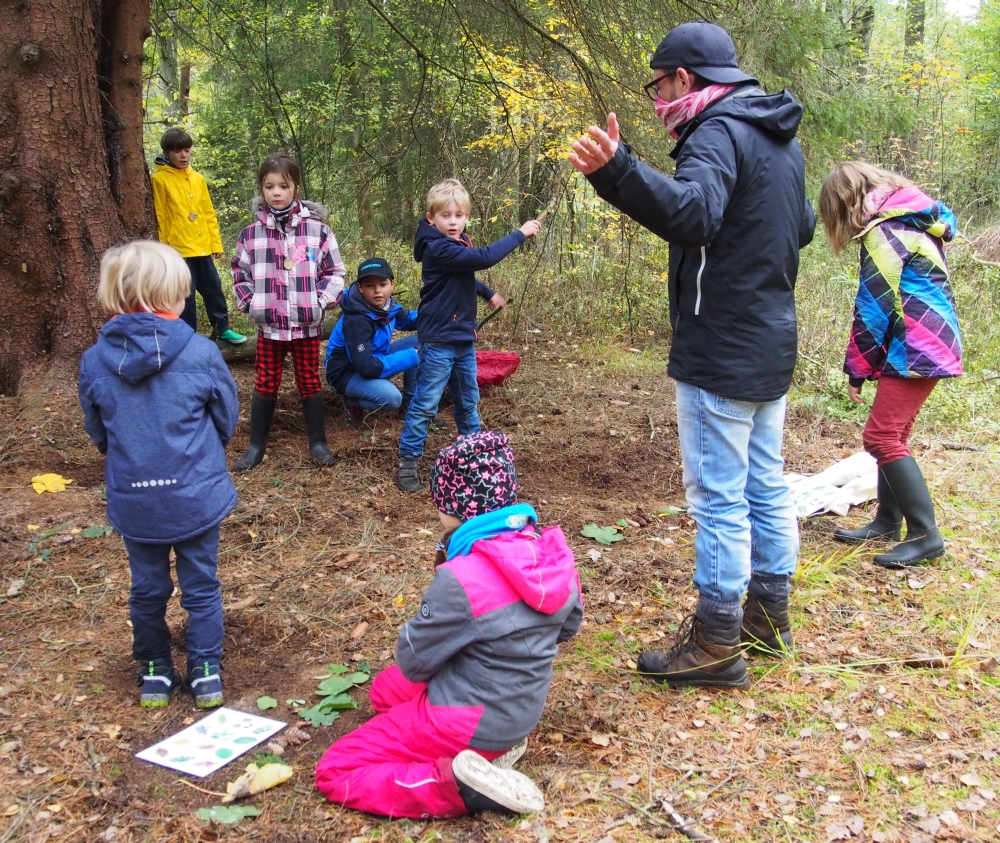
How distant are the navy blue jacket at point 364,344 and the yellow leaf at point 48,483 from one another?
1959 mm

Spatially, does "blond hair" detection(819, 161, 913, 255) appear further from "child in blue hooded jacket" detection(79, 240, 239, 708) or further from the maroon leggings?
"child in blue hooded jacket" detection(79, 240, 239, 708)

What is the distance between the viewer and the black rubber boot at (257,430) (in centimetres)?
510

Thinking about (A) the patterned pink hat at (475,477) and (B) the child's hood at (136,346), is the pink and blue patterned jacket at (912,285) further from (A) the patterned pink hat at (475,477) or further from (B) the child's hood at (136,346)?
(B) the child's hood at (136,346)

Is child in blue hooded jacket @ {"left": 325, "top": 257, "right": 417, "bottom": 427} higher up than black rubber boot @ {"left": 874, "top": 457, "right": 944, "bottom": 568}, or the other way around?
child in blue hooded jacket @ {"left": 325, "top": 257, "right": 417, "bottom": 427}

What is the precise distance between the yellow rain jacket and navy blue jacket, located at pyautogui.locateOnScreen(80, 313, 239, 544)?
16.2 feet

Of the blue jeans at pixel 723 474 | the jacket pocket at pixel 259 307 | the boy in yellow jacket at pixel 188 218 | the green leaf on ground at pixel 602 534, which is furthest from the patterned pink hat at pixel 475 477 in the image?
the boy in yellow jacket at pixel 188 218

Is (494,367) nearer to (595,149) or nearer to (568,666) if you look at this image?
(568,666)

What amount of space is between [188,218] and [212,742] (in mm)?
5753

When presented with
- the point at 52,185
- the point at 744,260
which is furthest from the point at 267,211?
the point at 744,260

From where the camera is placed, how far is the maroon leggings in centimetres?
393

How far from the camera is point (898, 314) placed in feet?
12.7

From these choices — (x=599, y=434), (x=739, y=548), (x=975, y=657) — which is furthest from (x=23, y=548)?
(x=975, y=657)

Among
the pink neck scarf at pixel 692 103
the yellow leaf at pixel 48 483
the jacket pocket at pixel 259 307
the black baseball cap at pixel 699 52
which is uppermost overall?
the black baseball cap at pixel 699 52

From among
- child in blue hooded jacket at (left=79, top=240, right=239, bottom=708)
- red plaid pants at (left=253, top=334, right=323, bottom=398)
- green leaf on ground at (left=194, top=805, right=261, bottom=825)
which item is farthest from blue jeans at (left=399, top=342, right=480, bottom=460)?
green leaf on ground at (left=194, top=805, right=261, bottom=825)
